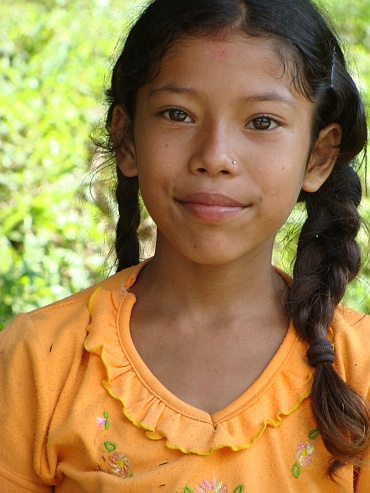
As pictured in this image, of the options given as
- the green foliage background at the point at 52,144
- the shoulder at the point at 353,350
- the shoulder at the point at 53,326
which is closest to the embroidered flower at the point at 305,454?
the shoulder at the point at 353,350

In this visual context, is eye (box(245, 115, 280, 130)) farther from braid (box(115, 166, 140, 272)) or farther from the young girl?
braid (box(115, 166, 140, 272))

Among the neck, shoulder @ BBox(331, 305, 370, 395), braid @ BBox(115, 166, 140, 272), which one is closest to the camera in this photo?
shoulder @ BBox(331, 305, 370, 395)

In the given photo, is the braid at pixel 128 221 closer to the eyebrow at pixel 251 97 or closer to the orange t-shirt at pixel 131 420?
the orange t-shirt at pixel 131 420

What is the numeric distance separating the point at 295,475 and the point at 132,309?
56 centimetres

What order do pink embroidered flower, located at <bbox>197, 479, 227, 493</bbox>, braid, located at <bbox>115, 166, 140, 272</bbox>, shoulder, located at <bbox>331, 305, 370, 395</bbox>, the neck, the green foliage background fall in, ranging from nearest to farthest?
pink embroidered flower, located at <bbox>197, 479, 227, 493</bbox> < shoulder, located at <bbox>331, 305, 370, 395</bbox> < the neck < braid, located at <bbox>115, 166, 140, 272</bbox> < the green foliage background

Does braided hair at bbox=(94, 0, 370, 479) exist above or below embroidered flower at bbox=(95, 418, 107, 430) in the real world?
above

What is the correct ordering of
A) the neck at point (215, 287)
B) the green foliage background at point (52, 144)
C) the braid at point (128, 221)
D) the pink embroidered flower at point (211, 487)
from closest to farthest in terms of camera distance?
1. the pink embroidered flower at point (211, 487)
2. the neck at point (215, 287)
3. the braid at point (128, 221)
4. the green foliage background at point (52, 144)

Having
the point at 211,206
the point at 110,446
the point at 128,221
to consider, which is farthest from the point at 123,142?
the point at 110,446

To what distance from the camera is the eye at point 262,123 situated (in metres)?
1.73

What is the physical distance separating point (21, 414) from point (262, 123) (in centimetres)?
87

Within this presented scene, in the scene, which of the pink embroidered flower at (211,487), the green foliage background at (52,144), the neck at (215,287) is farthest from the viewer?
the green foliage background at (52,144)

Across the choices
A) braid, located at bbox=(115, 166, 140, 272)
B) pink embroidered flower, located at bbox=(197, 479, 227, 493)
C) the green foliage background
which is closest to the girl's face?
braid, located at bbox=(115, 166, 140, 272)

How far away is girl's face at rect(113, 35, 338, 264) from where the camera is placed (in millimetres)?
1695

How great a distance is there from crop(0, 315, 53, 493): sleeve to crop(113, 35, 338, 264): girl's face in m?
0.43
